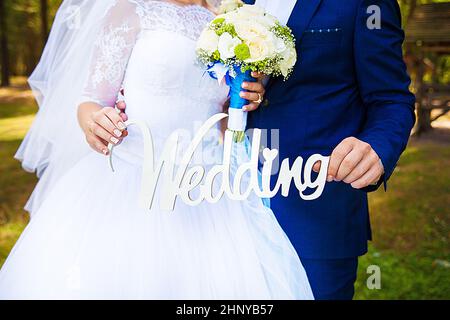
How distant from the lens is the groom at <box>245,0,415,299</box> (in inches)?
58.3

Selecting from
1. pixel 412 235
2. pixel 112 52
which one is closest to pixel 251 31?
pixel 112 52

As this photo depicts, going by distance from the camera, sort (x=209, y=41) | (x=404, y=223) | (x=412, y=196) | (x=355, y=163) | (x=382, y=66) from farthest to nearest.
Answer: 1. (x=412, y=196)
2. (x=404, y=223)
3. (x=382, y=66)
4. (x=209, y=41)
5. (x=355, y=163)

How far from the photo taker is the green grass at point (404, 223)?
144 inches

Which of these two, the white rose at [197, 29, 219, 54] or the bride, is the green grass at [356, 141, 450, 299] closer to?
the bride

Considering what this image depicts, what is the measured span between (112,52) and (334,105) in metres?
0.65

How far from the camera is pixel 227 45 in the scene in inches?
53.4

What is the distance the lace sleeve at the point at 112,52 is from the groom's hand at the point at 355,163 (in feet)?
2.26

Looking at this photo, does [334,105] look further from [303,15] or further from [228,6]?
[228,6]

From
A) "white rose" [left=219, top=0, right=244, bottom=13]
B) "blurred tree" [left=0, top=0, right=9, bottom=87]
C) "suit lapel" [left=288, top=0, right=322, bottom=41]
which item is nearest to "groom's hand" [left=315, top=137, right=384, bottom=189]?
"suit lapel" [left=288, top=0, right=322, bottom=41]

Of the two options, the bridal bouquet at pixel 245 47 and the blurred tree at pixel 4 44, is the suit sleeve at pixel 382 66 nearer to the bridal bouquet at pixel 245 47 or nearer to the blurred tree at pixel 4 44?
the bridal bouquet at pixel 245 47

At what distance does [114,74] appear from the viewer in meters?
1.60

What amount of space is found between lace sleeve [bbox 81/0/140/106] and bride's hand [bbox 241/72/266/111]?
39 centimetres

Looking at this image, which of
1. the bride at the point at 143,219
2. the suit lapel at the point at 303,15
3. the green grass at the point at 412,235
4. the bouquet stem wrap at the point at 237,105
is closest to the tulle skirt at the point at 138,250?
the bride at the point at 143,219
